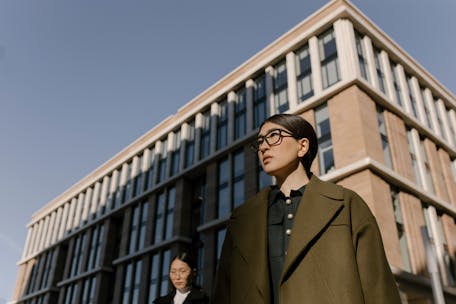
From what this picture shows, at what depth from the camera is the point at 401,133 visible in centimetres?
2094

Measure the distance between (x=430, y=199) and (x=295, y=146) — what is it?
66.2 ft

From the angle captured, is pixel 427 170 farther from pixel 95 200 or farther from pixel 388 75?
pixel 95 200

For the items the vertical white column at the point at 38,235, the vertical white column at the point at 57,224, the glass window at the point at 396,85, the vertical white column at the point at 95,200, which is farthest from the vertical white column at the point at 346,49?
the vertical white column at the point at 38,235

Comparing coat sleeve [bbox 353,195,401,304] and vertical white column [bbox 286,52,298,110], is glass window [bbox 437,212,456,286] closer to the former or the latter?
vertical white column [bbox 286,52,298,110]

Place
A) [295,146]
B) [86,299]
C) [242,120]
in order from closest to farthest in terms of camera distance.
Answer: [295,146] < [242,120] < [86,299]

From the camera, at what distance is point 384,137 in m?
19.9

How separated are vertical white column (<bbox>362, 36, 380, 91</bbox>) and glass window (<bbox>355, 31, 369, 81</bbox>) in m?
0.16

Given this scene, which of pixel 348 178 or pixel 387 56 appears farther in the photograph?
pixel 387 56

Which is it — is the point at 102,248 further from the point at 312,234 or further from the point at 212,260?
the point at 312,234

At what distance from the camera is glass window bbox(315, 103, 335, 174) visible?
61.7 ft

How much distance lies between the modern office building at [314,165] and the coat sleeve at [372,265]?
14.7m

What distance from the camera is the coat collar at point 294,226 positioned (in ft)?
6.75

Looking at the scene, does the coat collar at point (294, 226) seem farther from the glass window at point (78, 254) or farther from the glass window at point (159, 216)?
the glass window at point (78, 254)

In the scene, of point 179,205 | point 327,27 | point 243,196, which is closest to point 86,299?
point 179,205
